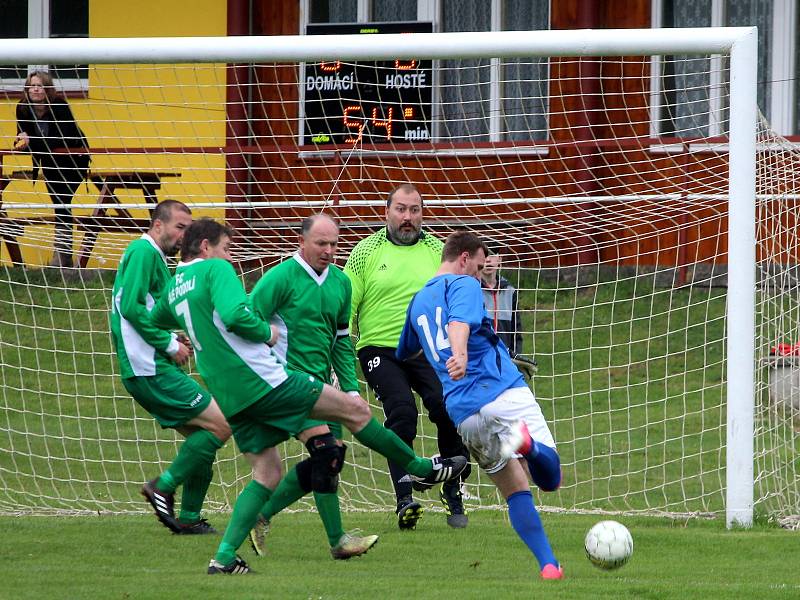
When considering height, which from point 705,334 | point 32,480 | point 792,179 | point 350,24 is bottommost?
point 32,480

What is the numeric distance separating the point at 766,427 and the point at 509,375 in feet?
10.2

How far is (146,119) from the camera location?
15570 mm

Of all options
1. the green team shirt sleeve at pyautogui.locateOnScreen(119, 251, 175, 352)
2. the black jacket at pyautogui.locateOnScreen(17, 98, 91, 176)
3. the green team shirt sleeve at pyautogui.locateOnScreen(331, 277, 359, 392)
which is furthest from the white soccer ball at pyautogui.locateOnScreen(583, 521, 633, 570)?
the black jacket at pyautogui.locateOnScreen(17, 98, 91, 176)

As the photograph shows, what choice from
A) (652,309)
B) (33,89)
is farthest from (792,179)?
(33,89)

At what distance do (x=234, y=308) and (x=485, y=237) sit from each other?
504cm

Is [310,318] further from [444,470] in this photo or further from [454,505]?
[454,505]

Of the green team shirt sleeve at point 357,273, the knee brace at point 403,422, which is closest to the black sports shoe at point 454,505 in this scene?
the knee brace at point 403,422

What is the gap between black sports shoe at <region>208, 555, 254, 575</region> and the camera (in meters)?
6.36

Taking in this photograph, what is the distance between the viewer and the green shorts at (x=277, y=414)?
652 centimetres

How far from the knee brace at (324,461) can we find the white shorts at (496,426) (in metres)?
0.74

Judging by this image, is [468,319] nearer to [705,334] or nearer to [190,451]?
[190,451]

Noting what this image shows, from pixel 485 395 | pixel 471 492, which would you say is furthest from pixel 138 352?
pixel 471 492

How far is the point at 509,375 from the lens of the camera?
21.0 feet

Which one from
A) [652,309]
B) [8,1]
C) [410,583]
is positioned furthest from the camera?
[8,1]
